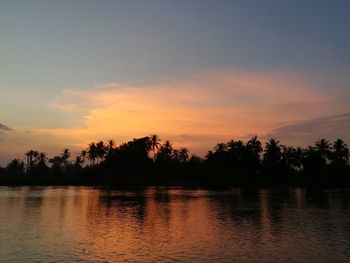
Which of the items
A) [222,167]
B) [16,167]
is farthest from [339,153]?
[16,167]

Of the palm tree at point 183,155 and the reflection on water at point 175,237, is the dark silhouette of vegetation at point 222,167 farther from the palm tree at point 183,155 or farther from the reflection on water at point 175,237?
the reflection on water at point 175,237

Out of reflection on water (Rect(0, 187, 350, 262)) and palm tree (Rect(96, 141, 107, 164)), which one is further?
palm tree (Rect(96, 141, 107, 164))

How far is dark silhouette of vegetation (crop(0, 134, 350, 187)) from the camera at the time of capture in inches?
5595

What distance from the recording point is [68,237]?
101 ft

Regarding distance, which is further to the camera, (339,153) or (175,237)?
(339,153)

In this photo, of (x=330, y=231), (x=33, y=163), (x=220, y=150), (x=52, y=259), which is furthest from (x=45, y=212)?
(x=33, y=163)

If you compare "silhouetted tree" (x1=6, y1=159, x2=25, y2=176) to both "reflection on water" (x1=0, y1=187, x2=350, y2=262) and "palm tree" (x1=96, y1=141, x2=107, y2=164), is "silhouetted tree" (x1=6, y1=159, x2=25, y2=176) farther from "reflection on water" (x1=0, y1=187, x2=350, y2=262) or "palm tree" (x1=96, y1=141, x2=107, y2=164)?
"reflection on water" (x1=0, y1=187, x2=350, y2=262)

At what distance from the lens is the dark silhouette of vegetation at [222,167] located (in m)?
142

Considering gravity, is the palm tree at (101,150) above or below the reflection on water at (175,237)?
above

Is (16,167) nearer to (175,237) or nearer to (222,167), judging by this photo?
(222,167)

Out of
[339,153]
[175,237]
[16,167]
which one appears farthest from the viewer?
[16,167]

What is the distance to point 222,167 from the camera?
152 m

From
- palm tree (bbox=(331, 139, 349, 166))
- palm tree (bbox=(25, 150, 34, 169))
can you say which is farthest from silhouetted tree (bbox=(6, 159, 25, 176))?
palm tree (bbox=(331, 139, 349, 166))

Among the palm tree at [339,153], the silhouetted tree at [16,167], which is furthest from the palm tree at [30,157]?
the palm tree at [339,153]
